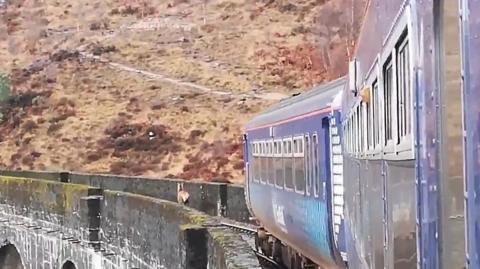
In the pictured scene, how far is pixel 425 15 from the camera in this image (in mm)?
3152

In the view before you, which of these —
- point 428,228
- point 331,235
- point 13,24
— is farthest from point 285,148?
point 13,24

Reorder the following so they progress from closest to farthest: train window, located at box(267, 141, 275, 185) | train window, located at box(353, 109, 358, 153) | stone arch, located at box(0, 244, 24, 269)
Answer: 1. train window, located at box(353, 109, 358, 153)
2. train window, located at box(267, 141, 275, 185)
3. stone arch, located at box(0, 244, 24, 269)

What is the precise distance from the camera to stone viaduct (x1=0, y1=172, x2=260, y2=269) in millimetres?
11344

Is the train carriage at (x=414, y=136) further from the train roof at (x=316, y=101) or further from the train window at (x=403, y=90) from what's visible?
the train roof at (x=316, y=101)

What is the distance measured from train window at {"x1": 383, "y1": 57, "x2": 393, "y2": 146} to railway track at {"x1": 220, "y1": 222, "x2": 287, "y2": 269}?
11.0m

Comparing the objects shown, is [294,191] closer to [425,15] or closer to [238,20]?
[425,15]

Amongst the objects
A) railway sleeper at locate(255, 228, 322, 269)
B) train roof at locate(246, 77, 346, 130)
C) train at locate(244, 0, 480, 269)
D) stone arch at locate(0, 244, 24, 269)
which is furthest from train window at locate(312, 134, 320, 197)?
stone arch at locate(0, 244, 24, 269)

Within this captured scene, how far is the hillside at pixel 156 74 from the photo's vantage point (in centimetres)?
5225

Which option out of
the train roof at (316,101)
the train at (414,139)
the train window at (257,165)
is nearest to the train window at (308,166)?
the train roof at (316,101)

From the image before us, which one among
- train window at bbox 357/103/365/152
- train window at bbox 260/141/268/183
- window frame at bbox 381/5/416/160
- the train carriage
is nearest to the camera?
the train carriage

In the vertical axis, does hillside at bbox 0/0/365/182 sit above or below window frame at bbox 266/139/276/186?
above

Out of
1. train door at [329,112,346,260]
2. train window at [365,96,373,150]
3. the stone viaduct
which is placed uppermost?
train window at [365,96,373,150]

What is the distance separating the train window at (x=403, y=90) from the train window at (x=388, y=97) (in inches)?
11.4

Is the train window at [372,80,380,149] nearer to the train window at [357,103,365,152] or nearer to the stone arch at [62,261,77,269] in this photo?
the train window at [357,103,365,152]
